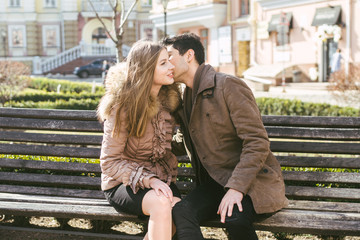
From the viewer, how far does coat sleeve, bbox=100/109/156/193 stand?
3598 millimetres

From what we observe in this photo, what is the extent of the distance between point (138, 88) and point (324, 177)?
5.51 feet

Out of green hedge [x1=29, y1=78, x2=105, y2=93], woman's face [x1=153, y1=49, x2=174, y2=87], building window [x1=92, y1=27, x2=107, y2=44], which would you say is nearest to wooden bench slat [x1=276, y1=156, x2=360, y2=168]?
woman's face [x1=153, y1=49, x2=174, y2=87]

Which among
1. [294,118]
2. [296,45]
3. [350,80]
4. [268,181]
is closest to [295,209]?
[268,181]

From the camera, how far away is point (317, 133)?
438 cm

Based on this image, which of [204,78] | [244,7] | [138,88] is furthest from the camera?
[244,7]

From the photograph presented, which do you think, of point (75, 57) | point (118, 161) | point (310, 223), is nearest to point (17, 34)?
point (75, 57)

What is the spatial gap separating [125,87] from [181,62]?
1.65 ft

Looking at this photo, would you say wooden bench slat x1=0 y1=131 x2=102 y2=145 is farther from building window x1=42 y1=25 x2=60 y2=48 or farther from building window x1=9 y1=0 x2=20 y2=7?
building window x1=9 y1=0 x2=20 y2=7

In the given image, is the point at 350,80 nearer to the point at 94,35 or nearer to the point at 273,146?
the point at 273,146

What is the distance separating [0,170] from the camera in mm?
5164

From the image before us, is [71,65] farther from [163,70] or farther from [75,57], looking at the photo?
[163,70]

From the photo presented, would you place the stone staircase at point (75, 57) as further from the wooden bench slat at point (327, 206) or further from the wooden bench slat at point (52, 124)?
the wooden bench slat at point (327, 206)

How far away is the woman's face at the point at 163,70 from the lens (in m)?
3.67

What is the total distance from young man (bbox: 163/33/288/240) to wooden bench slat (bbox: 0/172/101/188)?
104 cm
